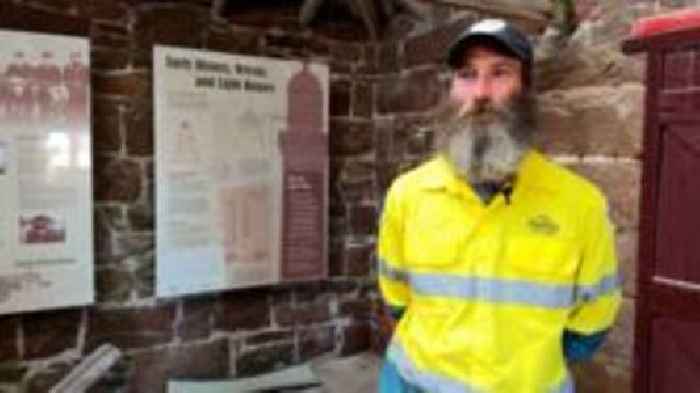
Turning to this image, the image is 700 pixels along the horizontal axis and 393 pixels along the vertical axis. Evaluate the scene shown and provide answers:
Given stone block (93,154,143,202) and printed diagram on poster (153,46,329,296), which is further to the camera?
printed diagram on poster (153,46,329,296)

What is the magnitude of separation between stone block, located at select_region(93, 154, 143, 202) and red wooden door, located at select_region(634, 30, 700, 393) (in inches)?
77.7

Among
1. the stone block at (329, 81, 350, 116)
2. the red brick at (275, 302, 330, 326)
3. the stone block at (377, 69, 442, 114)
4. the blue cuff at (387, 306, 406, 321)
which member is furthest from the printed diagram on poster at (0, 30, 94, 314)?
the blue cuff at (387, 306, 406, 321)

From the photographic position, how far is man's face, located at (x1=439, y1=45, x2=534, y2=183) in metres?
1.37

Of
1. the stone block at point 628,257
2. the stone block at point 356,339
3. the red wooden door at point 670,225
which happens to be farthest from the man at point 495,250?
the stone block at point 356,339

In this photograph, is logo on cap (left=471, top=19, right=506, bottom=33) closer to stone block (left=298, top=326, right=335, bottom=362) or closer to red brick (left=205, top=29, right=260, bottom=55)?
red brick (left=205, top=29, right=260, bottom=55)

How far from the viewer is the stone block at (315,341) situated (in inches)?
134

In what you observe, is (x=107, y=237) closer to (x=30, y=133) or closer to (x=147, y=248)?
(x=147, y=248)

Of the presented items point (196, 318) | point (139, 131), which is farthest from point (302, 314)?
point (139, 131)

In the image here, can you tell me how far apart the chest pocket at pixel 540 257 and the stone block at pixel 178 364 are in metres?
2.13

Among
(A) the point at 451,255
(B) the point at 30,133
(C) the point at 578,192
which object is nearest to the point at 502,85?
(C) the point at 578,192

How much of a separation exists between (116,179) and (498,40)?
6.47 feet

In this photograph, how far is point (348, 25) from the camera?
11.3ft

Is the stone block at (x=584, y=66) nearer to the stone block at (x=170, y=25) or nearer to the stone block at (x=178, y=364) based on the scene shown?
the stone block at (x=170, y=25)

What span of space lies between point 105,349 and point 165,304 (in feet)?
1.06
